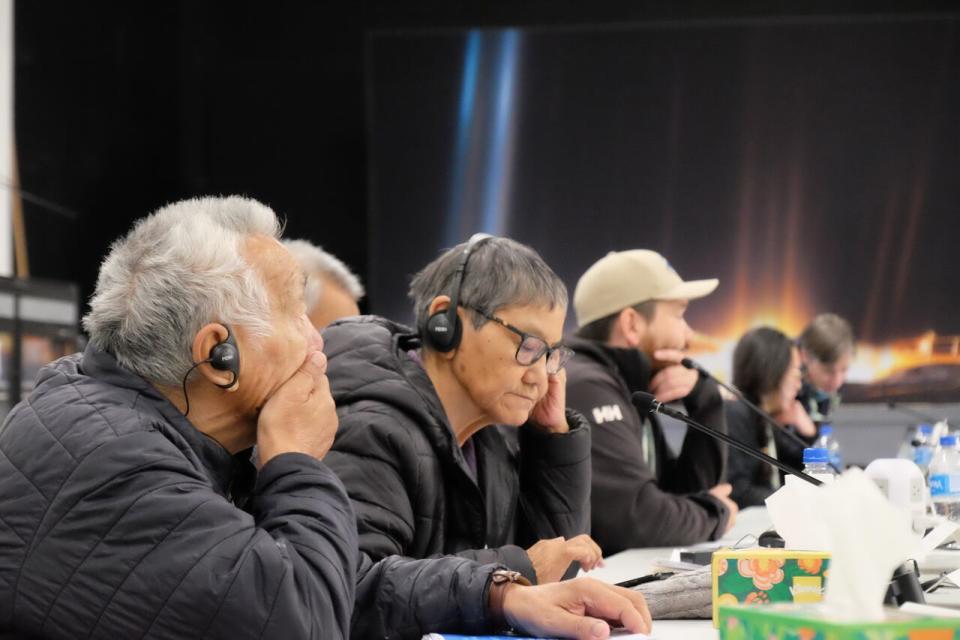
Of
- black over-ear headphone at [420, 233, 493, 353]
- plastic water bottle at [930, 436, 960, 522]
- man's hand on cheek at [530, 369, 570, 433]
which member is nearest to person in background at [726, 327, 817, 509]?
plastic water bottle at [930, 436, 960, 522]

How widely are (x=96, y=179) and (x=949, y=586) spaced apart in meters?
4.82

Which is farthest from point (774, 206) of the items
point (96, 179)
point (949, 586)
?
point (949, 586)

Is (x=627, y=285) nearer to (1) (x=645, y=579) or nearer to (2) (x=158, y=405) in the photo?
(1) (x=645, y=579)

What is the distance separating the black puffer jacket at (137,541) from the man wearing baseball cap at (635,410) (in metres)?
1.46

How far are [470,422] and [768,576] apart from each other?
2.44 feet

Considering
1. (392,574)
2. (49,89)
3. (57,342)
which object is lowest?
(57,342)

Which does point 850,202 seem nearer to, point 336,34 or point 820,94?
point 820,94

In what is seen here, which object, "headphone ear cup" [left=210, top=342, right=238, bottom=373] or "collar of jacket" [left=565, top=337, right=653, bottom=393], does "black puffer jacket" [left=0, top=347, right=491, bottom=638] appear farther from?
"collar of jacket" [left=565, top=337, right=653, bottom=393]

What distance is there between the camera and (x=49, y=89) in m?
5.09

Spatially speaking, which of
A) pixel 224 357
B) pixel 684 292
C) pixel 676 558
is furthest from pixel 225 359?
pixel 684 292

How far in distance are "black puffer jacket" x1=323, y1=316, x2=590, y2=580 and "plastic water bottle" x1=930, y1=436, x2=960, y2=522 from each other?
0.73 m

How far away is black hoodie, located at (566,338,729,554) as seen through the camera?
2.67 meters

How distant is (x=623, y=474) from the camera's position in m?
2.75

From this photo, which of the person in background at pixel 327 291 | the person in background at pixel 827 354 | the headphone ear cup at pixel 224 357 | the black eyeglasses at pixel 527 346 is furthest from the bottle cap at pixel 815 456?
the person in background at pixel 827 354
